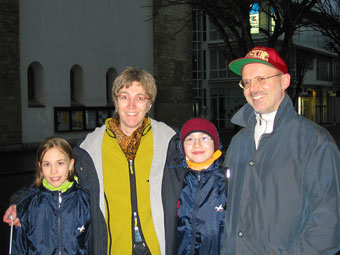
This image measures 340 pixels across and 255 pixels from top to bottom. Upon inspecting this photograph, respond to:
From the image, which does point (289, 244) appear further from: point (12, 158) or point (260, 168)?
point (12, 158)

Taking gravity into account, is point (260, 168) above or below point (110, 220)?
above

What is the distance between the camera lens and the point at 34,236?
2.72 meters

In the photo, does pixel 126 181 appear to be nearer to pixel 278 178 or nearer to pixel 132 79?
pixel 132 79

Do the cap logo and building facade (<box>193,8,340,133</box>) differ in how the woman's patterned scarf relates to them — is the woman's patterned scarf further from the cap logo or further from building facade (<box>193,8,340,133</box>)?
building facade (<box>193,8,340,133</box>)

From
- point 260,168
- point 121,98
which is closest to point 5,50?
point 121,98

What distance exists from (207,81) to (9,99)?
63.2ft

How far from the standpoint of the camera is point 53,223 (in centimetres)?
272

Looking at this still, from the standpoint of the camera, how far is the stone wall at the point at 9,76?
49.2 feet

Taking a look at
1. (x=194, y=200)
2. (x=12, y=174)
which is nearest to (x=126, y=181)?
(x=194, y=200)

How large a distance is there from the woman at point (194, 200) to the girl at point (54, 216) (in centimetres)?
64

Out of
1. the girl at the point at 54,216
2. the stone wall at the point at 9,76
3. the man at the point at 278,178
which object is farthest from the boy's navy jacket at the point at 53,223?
the stone wall at the point at 9,76

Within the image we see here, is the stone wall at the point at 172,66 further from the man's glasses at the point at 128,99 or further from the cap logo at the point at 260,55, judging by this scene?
the cap logo at the point at 260,55

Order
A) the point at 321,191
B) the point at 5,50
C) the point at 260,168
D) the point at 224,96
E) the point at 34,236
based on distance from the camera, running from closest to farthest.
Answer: the point at 321,191, the point at 260,168, the point at 34,236, the point at 5,50, the point at 224,96

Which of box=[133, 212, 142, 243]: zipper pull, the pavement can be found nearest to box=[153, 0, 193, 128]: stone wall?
the pavement
